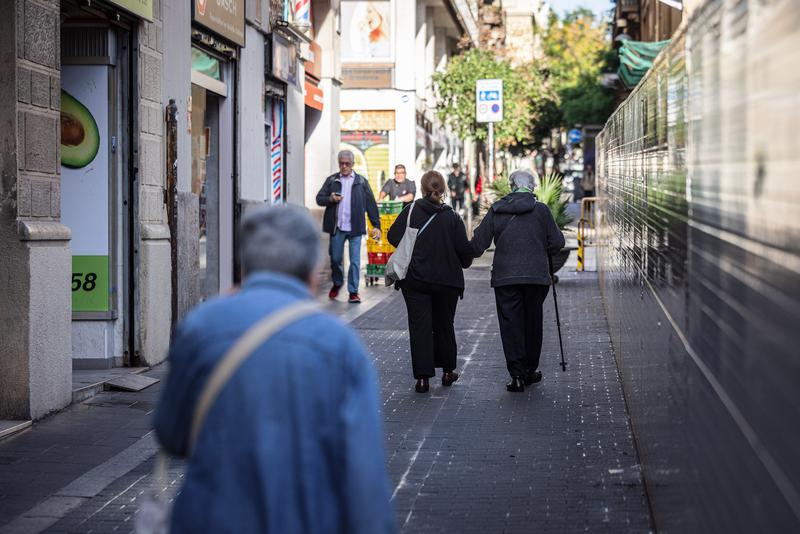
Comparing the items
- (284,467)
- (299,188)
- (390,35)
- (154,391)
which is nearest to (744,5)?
(284,467)

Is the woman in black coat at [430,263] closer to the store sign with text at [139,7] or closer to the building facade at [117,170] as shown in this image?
the building facade at [117,170]

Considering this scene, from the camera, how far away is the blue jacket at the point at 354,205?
17.1 metres

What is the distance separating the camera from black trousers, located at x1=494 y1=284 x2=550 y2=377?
1019 centimetres

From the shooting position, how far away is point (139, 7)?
10.8 meters

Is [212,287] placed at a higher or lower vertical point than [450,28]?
lower

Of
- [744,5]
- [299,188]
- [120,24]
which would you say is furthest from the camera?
[299,188]

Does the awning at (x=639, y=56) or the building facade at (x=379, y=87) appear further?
the building facade at (x=379, y=87)

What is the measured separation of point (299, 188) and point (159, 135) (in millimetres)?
8474

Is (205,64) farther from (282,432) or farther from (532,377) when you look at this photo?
(282,432)

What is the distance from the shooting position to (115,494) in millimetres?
6742

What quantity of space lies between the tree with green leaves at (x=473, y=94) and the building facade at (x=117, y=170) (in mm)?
19961

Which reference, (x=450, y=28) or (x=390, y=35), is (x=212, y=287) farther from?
(x=450, y=28)

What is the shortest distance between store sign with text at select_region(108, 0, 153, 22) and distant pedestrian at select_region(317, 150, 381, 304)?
5979mm

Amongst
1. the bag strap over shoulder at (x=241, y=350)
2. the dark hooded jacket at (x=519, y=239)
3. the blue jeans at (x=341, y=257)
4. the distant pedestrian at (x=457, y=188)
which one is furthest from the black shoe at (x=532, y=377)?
the distant pedestrian at (x=457, y=188)
